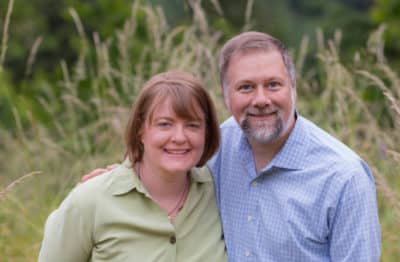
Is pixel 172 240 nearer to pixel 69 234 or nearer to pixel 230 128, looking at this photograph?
pixel 69 234

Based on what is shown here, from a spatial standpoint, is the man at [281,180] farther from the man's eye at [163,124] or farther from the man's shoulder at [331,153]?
the man's eye at [163,124]

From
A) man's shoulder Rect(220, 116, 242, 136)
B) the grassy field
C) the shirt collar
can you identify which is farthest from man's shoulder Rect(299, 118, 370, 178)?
the grassy field

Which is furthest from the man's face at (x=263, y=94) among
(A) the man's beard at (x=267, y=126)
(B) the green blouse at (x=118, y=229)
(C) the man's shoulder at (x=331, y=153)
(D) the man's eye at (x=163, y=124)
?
(B) the green blouse at (x=118, y=229)

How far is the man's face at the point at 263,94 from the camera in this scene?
122 inches

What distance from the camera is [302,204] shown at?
2979 millimetres

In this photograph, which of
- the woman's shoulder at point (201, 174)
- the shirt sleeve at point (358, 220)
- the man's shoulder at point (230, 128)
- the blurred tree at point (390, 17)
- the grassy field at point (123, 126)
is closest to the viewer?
the shirt sleeve at point (358, 220)

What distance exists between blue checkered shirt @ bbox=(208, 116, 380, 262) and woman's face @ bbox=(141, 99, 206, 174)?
0.25 m

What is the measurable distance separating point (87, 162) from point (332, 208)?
94.2 inches

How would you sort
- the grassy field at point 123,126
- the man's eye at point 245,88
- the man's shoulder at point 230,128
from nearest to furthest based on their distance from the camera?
1. the man's eye at point 245,88
2. the man's shoulder at point 230,128
3. the grassy field at point 123,126

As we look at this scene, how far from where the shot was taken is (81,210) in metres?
3.02

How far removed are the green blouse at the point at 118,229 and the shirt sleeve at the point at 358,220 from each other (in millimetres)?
512

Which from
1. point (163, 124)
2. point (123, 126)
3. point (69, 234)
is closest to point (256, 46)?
point (163, 124)

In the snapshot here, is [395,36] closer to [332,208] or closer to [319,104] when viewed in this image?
[319,104]

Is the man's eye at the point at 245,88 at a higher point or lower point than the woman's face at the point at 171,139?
higher
